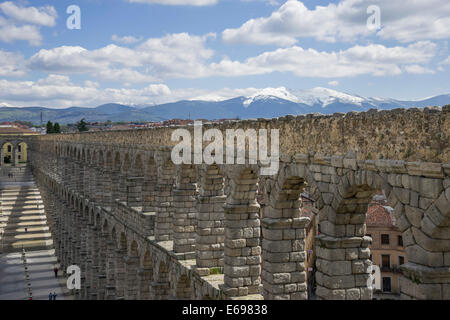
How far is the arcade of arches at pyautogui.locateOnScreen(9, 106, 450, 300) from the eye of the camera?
852cm

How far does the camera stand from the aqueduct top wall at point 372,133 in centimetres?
846

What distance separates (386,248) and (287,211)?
26.5 meters

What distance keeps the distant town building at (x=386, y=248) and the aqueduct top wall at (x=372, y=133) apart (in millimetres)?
25403

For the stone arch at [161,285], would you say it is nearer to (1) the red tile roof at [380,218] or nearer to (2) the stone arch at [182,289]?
(2) the stone arch at [182,289]

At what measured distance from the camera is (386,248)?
37.7 metres

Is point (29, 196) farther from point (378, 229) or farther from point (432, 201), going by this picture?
point (432, 201)

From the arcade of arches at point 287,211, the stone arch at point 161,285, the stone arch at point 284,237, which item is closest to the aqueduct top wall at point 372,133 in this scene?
the arcade of arches at point 287,211

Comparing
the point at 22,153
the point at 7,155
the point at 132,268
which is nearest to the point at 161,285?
the point at 132,268

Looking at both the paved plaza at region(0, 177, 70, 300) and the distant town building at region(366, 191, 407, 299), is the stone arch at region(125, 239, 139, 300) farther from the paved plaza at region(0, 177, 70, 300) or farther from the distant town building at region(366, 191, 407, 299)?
the distant town building at region(366, 191, 407, 299)

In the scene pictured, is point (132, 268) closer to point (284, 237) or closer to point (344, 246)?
point (284, 237)

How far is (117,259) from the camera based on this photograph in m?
29.7

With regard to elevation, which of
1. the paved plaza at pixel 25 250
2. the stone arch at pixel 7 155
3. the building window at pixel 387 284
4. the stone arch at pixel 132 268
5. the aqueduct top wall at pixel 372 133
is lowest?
the paved plaza at pixel 25 250
